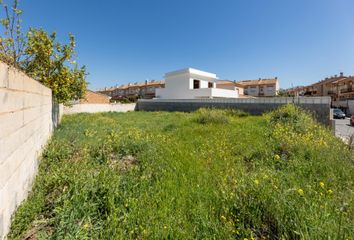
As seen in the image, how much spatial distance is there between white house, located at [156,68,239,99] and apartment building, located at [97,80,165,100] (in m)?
22.3

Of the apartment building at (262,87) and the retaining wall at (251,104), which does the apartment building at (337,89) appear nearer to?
the apartment building at (262,87)

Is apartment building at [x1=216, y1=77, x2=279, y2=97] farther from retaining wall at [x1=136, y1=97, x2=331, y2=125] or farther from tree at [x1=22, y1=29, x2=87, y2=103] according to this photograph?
tree at [x1=22, y1=29, x2=87, y2=103]

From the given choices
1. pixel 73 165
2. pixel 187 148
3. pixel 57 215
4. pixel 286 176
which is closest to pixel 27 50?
pixel 73 165

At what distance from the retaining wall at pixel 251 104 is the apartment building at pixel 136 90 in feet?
95.5

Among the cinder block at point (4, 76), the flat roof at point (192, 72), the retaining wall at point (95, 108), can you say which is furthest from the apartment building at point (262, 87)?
the cinder block at point (4, 76)

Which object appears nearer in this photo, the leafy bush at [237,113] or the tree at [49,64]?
the tree at [49,64]

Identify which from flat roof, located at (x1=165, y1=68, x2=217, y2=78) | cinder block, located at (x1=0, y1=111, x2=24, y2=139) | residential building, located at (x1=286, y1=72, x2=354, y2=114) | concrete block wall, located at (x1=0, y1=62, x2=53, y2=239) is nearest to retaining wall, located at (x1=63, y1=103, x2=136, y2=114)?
flat roof, located at (x1=165, y1=68, x2=217, y2=78)

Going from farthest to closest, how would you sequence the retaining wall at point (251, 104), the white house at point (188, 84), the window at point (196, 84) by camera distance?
the window at point (196, 84) < the white house at point (188, 84) < the retaining wall at point (251, 104)

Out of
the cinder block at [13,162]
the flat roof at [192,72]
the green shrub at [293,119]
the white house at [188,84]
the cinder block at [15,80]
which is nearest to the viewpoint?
the cinder block at [13,162]

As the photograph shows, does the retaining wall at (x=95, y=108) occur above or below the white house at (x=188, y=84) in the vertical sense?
below

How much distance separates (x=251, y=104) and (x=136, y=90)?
51.2 meters

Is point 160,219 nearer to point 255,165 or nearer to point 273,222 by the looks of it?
point 273,222

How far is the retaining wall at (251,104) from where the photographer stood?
35.7ft

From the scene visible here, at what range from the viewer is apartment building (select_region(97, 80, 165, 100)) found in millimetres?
56094
